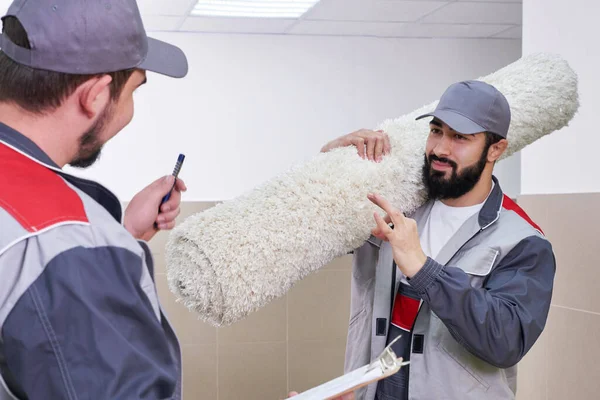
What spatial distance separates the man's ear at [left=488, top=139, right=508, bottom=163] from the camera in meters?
1.99

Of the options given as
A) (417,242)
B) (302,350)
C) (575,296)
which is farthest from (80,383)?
(302,350)

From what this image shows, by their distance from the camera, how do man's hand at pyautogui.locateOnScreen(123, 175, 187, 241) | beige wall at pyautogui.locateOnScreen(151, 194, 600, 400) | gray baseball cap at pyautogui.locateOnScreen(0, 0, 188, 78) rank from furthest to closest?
beige wall at pyautogui.locateOnScreen(151, 194, 600, 400) < man's hand at pyautogui.locateOnScreen(123, 175, 187, 241) < gray baseball cap at pyautogui.locateOnScreen(0, 0, 188, 78)

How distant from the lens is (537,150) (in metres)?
3.29

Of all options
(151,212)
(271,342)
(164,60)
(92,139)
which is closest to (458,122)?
(151,212)

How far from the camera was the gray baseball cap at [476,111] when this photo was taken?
6.24 feet

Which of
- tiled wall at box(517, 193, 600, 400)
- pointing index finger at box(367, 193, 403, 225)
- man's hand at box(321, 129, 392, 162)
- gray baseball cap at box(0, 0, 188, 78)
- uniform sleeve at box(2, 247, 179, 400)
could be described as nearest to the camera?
uniform sleeve at box(2, 247, 179, 400)

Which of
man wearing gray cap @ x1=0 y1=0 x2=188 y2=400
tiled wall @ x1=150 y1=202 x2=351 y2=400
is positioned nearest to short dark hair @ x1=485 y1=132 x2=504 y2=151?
man wearing gray cap @ x1=0 y1=0 x2=188 y2=400

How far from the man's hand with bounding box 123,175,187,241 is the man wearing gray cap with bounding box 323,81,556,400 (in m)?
0.49

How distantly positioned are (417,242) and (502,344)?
33cm

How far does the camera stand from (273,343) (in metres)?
4.84

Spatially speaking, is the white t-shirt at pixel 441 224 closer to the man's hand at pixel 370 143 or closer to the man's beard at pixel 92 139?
the man's hand at pixel 370 143

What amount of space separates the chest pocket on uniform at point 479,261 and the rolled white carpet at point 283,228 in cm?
19

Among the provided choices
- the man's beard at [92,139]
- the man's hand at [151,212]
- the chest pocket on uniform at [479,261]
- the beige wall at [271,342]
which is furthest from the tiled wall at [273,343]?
the man's beard at [92,139]

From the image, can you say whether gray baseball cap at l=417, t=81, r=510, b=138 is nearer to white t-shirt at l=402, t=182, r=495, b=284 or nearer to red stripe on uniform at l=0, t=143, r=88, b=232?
white t-shirt at l=402, t=182, r=495, b=284
